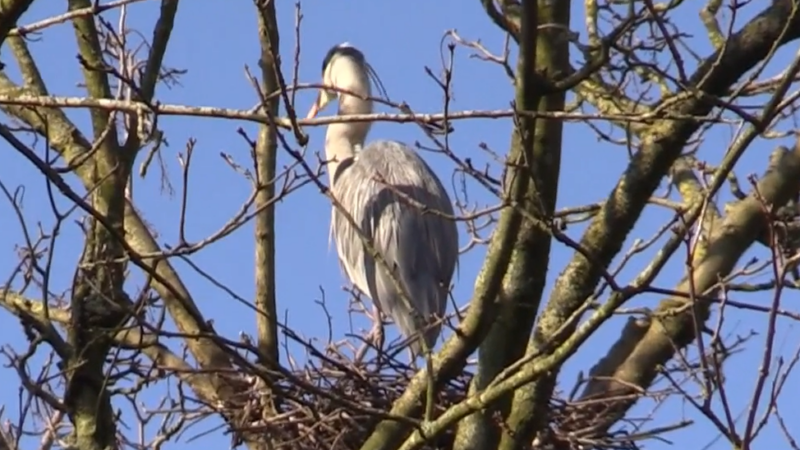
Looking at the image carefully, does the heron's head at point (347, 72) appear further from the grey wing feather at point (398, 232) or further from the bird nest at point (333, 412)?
the bird nest at point (333, 412)

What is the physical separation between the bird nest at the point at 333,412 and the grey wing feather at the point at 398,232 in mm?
1380

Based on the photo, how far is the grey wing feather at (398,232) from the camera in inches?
259

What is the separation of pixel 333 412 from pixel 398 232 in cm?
220

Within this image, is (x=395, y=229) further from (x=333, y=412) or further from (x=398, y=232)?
(x=333, y=412)

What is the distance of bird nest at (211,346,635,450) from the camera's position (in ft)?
14.8

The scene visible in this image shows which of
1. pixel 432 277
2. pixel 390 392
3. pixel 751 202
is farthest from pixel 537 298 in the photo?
pixel 432 277

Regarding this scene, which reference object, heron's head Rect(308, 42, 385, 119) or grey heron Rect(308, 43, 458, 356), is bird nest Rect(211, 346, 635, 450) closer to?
grey heron Rect(308, 43, 458, 356)

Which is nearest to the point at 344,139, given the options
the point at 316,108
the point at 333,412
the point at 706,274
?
the point at 316,108

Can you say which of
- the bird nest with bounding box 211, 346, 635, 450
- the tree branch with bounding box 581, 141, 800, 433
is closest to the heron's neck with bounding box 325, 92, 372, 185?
the bird nest with bounding box 211, 346, 635, 450

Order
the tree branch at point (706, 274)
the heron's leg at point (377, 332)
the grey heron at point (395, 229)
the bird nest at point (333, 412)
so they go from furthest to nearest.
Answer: the grey heron at point (395, 229) < the heron's leg at point (377, 332) < the bird nest at point (333, 412) < the tree branch at point (706, 274)

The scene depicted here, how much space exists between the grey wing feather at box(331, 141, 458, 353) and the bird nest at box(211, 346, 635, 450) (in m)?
1.38

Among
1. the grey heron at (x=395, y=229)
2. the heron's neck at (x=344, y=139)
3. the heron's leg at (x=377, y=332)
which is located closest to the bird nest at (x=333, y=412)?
the heron's leg at (x=377, y=332)

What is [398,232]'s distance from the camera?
21.9 ft

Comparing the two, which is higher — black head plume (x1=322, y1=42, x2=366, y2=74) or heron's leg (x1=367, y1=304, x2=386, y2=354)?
black head plume (x1=322, y1=42, x2=366, y2=74)
